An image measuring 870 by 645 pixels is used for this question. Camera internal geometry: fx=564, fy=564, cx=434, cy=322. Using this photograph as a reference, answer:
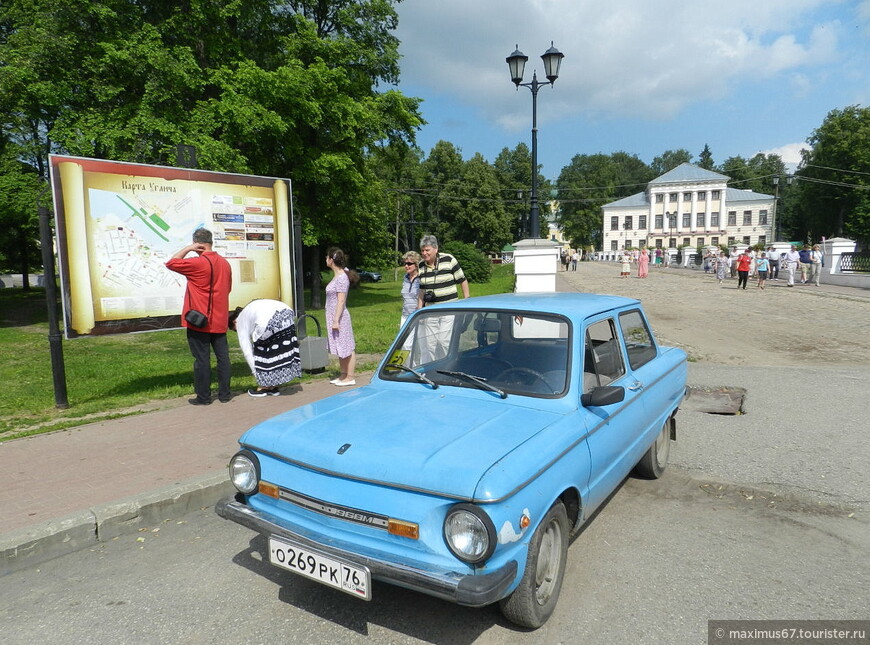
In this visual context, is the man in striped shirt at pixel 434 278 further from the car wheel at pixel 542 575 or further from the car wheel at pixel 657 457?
the car wheel at pixel 542 575

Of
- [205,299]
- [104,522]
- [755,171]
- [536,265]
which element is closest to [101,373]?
[205,299]

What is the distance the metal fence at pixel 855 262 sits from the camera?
89.6ft

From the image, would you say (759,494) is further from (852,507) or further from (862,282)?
(862,282)

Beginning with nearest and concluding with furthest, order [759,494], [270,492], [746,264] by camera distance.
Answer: [270,492], [759,494], [746,264]

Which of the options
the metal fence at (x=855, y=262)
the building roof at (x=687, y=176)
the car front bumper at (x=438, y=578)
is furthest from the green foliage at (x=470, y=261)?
the building roof at (x=687, y=176)

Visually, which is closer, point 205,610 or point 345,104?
point 205,610

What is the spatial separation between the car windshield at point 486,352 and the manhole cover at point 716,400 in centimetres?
425

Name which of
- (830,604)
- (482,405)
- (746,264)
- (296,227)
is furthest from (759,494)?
(746,264)

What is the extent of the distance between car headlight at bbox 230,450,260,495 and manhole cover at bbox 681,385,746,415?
5.75 meters

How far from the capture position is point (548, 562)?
287 cm

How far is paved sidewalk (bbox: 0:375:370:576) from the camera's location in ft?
12.4

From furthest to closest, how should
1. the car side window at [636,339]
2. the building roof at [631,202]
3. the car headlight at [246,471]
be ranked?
1. the building roof at [631,202]
2. the car side window at [636,339]
3. the car headlight at [246,471]

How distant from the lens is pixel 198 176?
7477 millimetres

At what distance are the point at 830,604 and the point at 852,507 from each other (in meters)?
1.56
